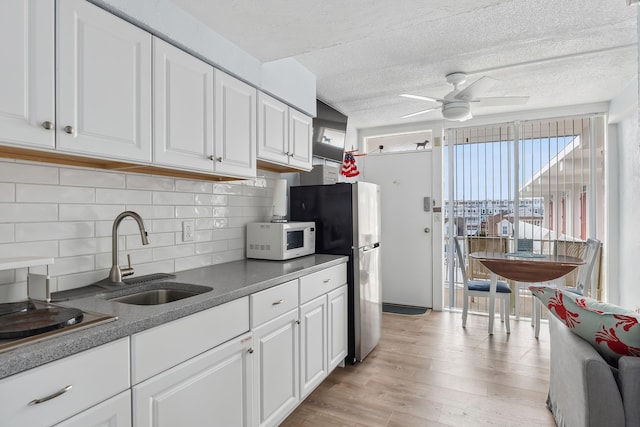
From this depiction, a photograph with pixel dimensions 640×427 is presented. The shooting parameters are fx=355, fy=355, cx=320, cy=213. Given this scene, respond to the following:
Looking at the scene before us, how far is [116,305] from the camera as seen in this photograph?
4.41 ft

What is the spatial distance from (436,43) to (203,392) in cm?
256

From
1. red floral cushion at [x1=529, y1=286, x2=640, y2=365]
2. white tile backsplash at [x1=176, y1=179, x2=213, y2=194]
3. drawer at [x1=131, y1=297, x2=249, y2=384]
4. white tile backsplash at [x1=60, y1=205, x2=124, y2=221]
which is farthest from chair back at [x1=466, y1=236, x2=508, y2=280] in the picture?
white tile backsplash at [x1=60, y1=205, x2=124, y2=221]

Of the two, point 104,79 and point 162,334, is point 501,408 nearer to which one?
point 162,334

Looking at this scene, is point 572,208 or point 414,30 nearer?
point 414,30

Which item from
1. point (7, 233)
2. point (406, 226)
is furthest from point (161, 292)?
point (406, 226)

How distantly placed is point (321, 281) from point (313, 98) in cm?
153

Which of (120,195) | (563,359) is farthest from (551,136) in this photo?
(120,195)

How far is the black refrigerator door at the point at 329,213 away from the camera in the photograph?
2934mm

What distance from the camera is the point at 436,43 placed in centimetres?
251

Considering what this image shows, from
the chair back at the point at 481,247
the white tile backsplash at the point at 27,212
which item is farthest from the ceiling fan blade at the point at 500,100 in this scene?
the white tile backsplash at the point at 27,212

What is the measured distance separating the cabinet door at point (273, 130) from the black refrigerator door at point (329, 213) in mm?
570

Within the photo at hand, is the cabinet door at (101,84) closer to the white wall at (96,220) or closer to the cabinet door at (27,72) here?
the cabinet door at (27,72)

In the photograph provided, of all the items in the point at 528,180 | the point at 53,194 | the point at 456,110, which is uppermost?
the point at 456,110

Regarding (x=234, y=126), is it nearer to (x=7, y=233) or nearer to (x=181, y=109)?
(x=181, y=109)
